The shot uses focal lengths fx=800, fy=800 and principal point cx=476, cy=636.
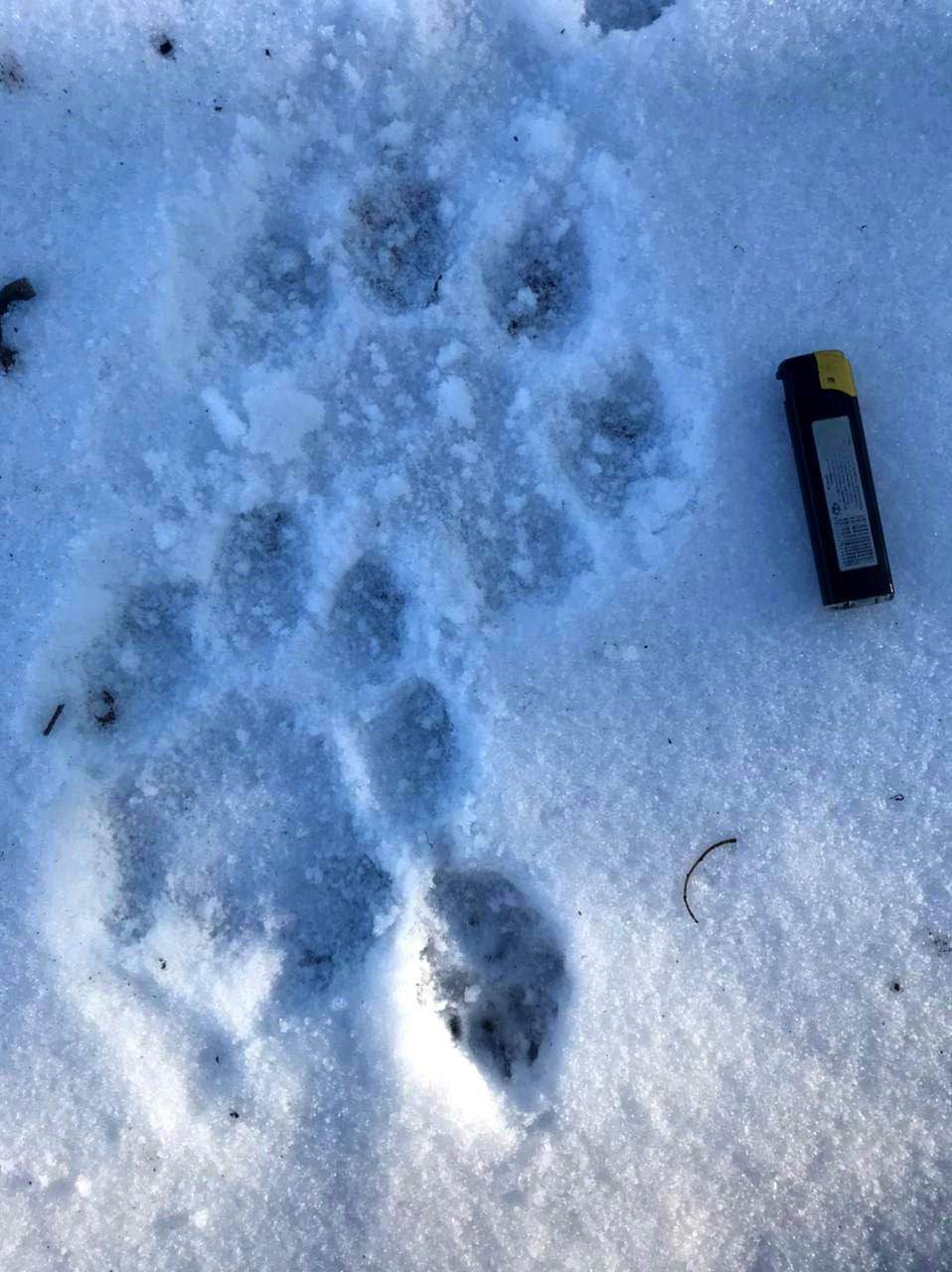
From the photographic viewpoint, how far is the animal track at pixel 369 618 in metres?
1.82

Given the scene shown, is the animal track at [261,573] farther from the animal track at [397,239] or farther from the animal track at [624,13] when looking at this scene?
the animal track at [624,13]

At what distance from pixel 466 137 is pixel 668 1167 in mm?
2347

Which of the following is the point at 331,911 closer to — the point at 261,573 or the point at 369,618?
the point at 369,618

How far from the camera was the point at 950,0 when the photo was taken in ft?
5.91

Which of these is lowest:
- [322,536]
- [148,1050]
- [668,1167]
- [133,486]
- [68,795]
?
[668,1167]

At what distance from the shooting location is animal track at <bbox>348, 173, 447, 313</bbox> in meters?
1.85

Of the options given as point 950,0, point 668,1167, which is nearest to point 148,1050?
point 668,1167

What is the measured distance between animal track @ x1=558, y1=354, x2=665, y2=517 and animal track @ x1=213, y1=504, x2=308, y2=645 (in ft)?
2.15

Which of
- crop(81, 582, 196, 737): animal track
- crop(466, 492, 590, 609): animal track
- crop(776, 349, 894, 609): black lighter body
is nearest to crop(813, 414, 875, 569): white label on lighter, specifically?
crop(776, 349, 894, 609): black lighter body

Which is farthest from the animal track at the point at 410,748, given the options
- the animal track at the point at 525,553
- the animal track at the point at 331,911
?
the animal track at the point at 525,553

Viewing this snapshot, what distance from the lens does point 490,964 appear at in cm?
179

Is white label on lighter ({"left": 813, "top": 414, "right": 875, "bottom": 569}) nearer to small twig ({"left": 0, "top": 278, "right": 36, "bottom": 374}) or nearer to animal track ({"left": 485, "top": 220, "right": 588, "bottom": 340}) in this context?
animal track ({"left": 485, "top": 220, "right": 588, "bottom": 340})

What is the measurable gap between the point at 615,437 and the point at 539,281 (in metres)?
0.41

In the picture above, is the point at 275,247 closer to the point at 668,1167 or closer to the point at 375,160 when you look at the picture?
the point at 375,160
